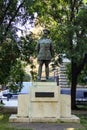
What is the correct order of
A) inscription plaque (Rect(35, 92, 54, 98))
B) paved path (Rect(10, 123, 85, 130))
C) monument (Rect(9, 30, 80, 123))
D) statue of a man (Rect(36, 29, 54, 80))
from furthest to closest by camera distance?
statue of a man (Rect(36, 29, 54, 80)) → inscription plaque (Rect(35, 92, 54, 98)) → monument (Rect(9, 30, 80, 123)) → paved path (Rect(10, 123, 85, 130))

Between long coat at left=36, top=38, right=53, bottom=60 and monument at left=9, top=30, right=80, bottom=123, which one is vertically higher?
long coat at left=36, top=38, right=53, bottom=60

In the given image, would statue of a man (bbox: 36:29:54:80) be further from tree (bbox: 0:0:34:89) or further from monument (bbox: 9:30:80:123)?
tree (bbox: 0:0:34:89)

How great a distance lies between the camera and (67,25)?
28.9 meters

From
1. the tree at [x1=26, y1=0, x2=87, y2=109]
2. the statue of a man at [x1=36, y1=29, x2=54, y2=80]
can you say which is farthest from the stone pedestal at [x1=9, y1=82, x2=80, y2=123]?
the tree at [x1=26, y1=0, x2=87, y2=109]

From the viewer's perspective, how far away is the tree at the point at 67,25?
1118 inches

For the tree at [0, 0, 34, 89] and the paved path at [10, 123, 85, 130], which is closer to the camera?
the paved path at [10, 123, 85, 130]

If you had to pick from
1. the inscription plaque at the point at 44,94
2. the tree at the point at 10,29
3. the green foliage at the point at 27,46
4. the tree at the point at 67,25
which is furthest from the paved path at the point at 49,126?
the green foliage at the point at 27,46

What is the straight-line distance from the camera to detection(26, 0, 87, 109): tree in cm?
2841

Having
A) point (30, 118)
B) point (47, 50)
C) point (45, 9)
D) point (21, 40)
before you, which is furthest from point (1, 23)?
point (30, 118)

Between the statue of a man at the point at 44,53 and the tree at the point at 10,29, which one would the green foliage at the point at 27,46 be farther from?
the statue of a man at the point at 44,53

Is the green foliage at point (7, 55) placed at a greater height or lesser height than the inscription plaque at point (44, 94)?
greater

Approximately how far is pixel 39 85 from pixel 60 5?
45.8ft

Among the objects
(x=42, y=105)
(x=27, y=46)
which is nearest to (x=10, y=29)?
(x=27, y=46)

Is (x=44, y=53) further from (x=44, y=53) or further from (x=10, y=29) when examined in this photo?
(x=10, y=29)
